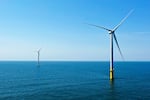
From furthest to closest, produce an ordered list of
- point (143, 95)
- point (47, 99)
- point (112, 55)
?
point (112, 55)
point (143, 95)
point (47, 99)

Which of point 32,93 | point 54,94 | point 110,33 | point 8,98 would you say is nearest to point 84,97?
point 54,94

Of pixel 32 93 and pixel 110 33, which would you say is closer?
pixel 32 93

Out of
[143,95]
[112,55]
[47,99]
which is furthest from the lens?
[112,55]

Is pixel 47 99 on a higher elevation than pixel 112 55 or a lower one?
lower

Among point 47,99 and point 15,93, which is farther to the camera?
point 15,93

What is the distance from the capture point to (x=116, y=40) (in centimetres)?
11119

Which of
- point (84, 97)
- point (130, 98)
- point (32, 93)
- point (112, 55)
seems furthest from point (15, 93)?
point (112, 55)

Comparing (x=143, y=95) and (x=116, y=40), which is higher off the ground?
(x=116, y=40)

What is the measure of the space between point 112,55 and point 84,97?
44815mm

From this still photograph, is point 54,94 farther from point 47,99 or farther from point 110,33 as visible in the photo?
point 110,33

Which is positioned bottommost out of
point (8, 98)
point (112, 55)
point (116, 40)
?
point (8, 98)

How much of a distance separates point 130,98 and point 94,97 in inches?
461

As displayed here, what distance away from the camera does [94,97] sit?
71000 millimetres

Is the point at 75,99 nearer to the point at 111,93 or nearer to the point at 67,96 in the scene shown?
the point at 67,96
